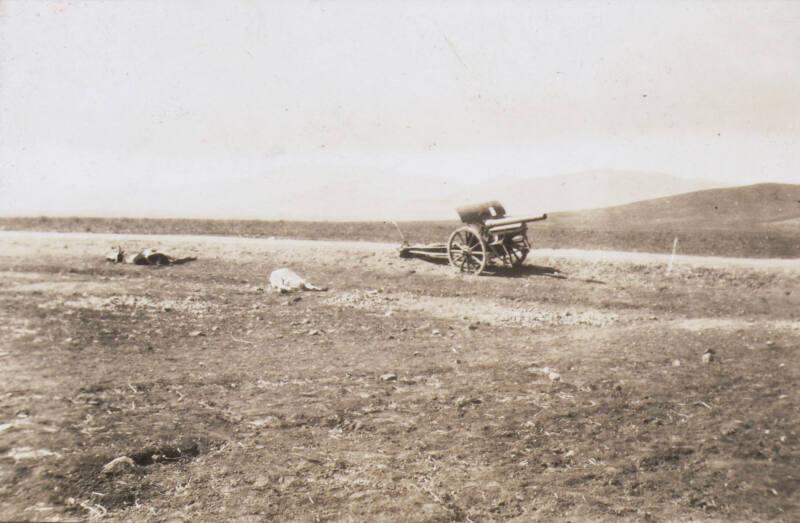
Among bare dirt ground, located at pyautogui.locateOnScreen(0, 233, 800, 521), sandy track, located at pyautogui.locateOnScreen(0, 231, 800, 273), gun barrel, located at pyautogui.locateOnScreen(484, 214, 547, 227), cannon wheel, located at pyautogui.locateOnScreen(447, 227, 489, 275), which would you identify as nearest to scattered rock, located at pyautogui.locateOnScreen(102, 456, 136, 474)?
bare dirt ground, located at pyautogui.locateOnScreen(0, 233, 800, 521)

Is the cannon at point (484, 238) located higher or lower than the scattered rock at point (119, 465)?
higher

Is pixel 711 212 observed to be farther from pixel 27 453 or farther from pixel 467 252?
pixel 27 453

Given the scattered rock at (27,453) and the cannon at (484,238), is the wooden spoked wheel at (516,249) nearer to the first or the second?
the cannon at (484,238)

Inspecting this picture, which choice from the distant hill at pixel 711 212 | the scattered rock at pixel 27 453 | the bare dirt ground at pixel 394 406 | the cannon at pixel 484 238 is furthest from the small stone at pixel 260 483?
the distant hill at pixel 711 212

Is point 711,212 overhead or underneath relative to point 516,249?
overhead

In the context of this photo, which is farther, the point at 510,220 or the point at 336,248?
the point at 336,248

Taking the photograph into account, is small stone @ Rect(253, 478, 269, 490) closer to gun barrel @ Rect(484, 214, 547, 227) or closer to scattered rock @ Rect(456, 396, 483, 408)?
scattered rock @ Rect(456, 396, 483, 408)

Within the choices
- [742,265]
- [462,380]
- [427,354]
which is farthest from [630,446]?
[742,265]

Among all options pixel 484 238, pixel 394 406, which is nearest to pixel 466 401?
pixel 394 406
